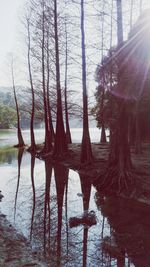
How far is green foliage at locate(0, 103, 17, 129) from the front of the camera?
96419 millimetres

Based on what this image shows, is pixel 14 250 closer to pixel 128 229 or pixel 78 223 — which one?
pixel 78 223

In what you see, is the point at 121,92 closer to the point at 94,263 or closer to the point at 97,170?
the point at 97,170

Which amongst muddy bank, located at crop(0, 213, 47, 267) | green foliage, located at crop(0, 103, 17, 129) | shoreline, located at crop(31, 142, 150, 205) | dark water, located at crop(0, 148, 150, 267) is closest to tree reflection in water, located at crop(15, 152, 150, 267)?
dark water, located at crop(0, 148, 150, 267)

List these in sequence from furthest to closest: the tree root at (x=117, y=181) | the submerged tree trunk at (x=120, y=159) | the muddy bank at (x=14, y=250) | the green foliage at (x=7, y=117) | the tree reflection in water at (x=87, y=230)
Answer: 1. the green foliage at (x=7, y=117)
2. the submerged tree trunk at (x=120, y=159)
3. the tree root at (x=117, y=181)
4. the tree reflection in water at (x=87, y=230)
5. the muddy bank at (x=14, y=250)

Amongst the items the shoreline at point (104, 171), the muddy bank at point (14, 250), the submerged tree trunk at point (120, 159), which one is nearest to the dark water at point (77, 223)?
the muddy bank at point (14, 250)

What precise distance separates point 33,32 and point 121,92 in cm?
2038

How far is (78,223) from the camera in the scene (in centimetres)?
898

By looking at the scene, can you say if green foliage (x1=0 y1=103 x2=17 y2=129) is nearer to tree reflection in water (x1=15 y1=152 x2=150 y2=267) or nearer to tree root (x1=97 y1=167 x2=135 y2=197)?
tree root (x1=97 y1=167 x2=135 y2=197)

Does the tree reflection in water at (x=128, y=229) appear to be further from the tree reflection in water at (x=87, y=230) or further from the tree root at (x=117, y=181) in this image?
the tree root at (x=117, y=181)

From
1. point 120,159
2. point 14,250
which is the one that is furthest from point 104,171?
point 14,250

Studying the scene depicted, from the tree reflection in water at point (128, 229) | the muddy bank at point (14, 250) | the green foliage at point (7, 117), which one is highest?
the green foliage at point (7, 117)

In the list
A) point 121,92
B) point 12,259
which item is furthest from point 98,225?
point 121,92

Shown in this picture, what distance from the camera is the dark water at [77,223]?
6781 millimetres

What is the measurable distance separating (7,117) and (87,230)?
95130mm
